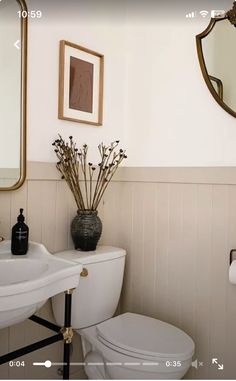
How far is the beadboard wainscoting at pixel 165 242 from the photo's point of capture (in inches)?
60.4

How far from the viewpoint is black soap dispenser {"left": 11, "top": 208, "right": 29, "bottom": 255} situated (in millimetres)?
1332

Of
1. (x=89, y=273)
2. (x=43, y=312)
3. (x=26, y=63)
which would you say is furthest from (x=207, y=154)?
(x=43, y=312)

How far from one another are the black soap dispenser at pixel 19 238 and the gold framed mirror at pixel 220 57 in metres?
1.03

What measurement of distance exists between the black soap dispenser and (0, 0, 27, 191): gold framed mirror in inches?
7.2

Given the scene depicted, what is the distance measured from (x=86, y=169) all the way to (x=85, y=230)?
0.34 m

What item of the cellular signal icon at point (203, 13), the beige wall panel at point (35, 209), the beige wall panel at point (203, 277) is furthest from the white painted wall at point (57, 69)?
the beige wall panel at point (203, 277)

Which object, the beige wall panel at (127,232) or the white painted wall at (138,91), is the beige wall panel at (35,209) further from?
the beige wall panel at (127,232)

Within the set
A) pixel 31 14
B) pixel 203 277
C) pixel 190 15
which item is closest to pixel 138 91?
pixel 190 15

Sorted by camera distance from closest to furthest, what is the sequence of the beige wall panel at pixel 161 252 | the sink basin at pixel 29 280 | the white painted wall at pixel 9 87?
1. the sink basin at pixel 29 280
2. the white painted wall at pixel 9 87
3. the beige wall panel at pixel 161 252

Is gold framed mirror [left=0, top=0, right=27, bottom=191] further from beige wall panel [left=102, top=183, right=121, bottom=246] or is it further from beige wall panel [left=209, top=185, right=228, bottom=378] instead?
beige wall panel [left=209, top=185, right=228, bottom=378]

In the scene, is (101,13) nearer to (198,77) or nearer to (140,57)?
(140,57)

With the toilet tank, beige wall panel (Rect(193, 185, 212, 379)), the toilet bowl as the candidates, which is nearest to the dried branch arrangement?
the toilet tank

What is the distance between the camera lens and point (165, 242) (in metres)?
1.76

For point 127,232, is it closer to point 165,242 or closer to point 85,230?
point 165,242
